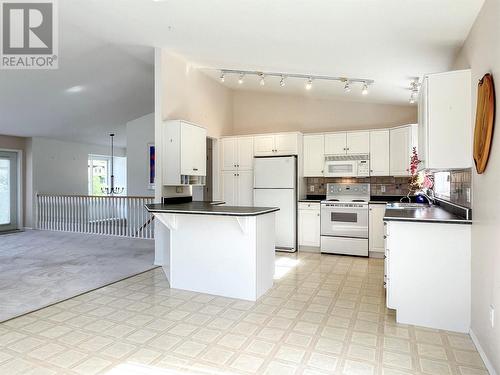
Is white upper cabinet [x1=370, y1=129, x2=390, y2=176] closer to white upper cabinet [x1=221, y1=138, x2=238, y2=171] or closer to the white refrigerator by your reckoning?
the white refrigerator

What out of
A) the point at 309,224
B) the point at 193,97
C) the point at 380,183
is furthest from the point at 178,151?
the point at 380,183

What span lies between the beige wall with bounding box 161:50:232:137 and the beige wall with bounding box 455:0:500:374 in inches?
146

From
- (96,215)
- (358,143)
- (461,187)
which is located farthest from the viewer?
(96,215)

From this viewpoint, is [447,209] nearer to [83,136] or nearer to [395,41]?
[395,41]

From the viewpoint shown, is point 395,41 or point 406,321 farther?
point 395,41

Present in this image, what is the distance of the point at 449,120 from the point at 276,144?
3.50m

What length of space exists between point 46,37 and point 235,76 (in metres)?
2.87

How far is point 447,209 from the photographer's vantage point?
3447mm

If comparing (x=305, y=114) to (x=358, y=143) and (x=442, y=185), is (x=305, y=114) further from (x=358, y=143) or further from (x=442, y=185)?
A: (x=442, y=185)

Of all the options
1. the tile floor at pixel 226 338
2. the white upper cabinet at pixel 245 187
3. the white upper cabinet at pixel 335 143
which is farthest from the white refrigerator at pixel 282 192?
the tile floor at pixel 226 338

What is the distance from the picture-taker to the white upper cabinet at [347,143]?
5531 mm

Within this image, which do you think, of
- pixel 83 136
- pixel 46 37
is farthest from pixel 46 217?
pixel 46 37

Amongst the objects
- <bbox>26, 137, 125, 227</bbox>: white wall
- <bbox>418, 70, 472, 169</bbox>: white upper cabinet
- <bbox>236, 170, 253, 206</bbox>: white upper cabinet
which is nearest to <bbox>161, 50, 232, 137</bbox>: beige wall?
<bbox>236, 170, 253, 206</bbox>: white upper cabinet

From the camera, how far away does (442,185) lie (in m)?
4.21
